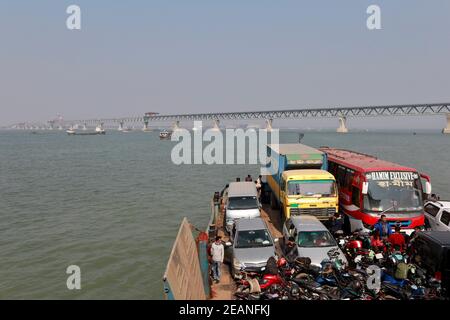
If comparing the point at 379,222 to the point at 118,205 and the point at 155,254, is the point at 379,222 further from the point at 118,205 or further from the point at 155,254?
the point at 118,205

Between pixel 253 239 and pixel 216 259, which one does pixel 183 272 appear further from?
pixel 253 239

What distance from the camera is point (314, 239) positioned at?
11836 mm

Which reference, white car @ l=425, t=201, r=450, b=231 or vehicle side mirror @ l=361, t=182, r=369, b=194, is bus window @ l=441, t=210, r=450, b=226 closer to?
white car @ l=425, t=201, r=450, b=231

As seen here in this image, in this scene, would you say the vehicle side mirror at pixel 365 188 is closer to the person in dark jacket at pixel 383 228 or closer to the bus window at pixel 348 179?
the person in dark jacket at pixel 383 228

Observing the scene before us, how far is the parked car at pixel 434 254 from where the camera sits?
30.4ft

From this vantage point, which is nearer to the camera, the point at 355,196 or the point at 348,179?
the point at 355,196

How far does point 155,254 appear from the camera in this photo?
17484mm

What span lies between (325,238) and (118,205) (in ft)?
67.2

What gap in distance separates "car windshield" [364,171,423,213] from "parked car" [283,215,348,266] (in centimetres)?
301

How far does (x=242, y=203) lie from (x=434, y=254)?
873cm

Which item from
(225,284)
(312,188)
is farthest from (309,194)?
(225,284)

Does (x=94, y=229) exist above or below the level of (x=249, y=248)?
below
